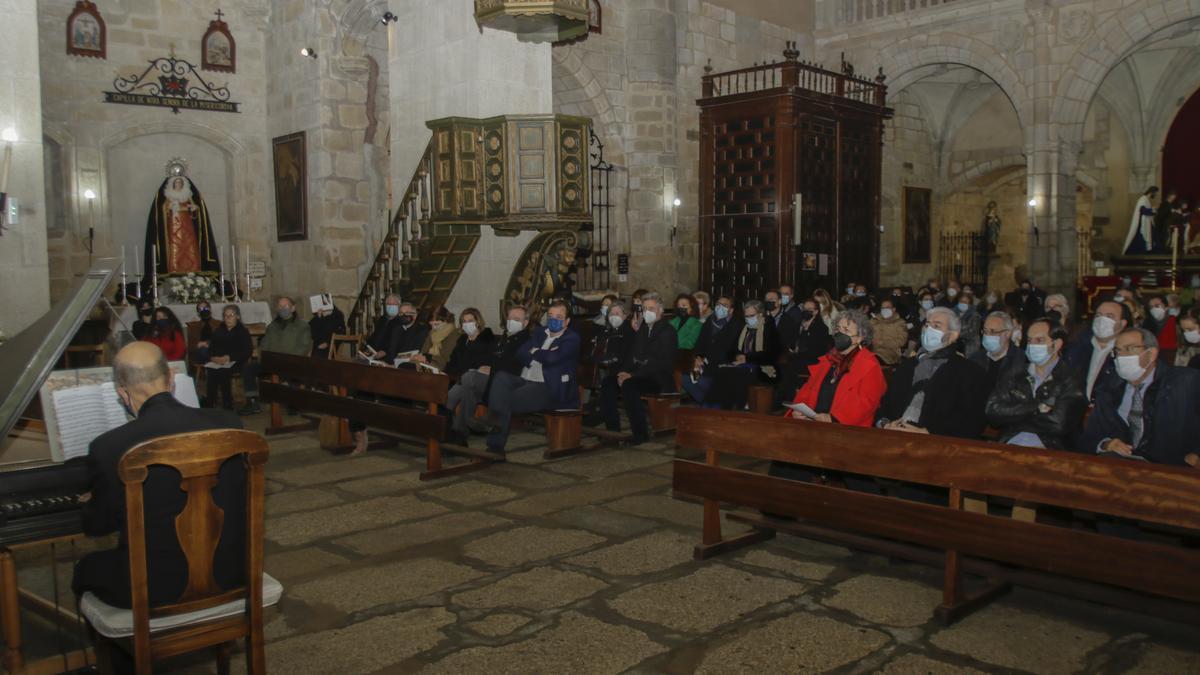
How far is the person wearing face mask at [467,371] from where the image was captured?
7113 millimetres

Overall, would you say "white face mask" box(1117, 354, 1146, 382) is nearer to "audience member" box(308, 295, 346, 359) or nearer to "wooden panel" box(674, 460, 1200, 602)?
"wooden panel" box(674, 460, 1200, 602)

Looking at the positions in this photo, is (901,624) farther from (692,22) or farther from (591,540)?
(692,22)

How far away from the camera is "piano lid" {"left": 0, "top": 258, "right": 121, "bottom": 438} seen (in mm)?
2924

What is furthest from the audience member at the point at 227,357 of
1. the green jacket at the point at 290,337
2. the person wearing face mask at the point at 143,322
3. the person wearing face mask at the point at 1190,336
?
the person wearing face mask at the point at 1190,336

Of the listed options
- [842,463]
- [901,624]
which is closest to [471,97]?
[842,463]

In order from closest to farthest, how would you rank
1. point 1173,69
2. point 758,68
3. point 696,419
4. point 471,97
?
1. point 696,419
2. point 471,97
3. point 758,68
4. point 1173,69

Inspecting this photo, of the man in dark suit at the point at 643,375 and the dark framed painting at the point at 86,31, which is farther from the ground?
the dark framed painting at the point at 86,31

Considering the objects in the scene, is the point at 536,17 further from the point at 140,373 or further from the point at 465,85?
the point at 140,373

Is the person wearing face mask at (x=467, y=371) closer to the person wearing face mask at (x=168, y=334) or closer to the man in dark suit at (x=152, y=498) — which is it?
the person wearing face mask at (x=168, y=334)

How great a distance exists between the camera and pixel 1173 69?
59.6 ft

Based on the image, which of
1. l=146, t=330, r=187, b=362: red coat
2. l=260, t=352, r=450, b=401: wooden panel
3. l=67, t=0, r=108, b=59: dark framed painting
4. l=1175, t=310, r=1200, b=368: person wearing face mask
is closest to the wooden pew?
l=260, t=352, r=450, b=401: wooden panel

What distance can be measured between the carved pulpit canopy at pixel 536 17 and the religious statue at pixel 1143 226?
1246 cm

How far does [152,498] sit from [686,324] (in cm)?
709

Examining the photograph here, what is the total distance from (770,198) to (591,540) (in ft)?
35.5
